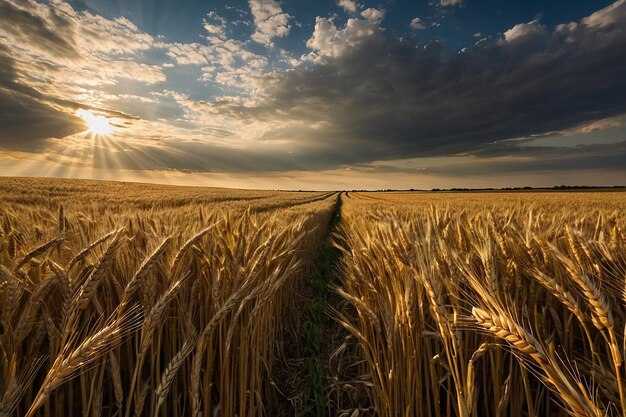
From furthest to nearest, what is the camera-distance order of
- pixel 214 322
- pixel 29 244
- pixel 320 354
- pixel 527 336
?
pixel 320 354 → pixel 29 244 → pixel 214 322 → pixel 527 336

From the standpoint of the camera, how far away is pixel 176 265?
5.88ft

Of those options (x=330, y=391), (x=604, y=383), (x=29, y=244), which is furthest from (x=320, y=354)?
(x=29, y=244)

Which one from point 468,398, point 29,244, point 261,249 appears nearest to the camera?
point 468,398

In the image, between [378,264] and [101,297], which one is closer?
[101,297]

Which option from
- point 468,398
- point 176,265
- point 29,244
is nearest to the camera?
point 468,398

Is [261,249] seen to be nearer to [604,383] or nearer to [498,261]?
[498,261]

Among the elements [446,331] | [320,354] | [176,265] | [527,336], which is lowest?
[320,354]

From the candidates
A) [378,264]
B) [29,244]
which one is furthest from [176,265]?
[378,264]

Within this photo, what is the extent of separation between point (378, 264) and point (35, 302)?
199 cm

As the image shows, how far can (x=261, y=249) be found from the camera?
7.43 feet

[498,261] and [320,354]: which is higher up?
[498,261]

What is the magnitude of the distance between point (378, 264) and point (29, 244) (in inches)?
92.7

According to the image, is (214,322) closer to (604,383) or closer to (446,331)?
(446,331)

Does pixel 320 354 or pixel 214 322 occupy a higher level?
pixel 214 322
